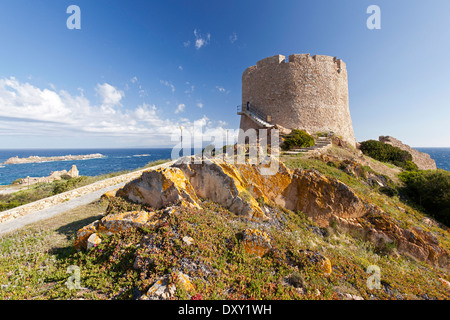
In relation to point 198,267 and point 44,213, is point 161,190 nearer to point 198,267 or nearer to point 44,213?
point 198,267

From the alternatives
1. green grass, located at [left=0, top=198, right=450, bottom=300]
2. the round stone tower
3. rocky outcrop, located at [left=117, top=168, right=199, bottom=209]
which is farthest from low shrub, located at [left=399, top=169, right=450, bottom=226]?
rocky outcrop, located at [left=117, top=168, right=199, bottom=209]

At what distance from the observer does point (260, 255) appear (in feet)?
14.6

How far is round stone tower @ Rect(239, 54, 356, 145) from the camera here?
2105cm

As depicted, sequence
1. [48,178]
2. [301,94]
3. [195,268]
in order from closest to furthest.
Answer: [195,268], [301,94], [48,178]

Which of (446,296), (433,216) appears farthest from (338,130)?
(446,296)

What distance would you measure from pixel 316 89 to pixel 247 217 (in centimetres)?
2136

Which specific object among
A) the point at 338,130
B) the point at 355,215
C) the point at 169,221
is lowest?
the point at 355,215

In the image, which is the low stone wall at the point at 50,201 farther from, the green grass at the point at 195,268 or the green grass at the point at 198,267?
the green grass at the point at 195,268

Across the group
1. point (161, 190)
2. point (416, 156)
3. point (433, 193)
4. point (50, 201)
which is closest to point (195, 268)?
point (161, 190)

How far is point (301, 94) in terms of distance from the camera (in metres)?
21.1

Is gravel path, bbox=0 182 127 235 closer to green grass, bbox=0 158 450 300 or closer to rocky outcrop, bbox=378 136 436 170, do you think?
green grass, bbox=0 158 450 300

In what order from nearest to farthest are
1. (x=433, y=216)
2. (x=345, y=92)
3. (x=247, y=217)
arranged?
1. (x=247, y=217)
2. (x=433, y=216)
3. (x=345, y=92)
